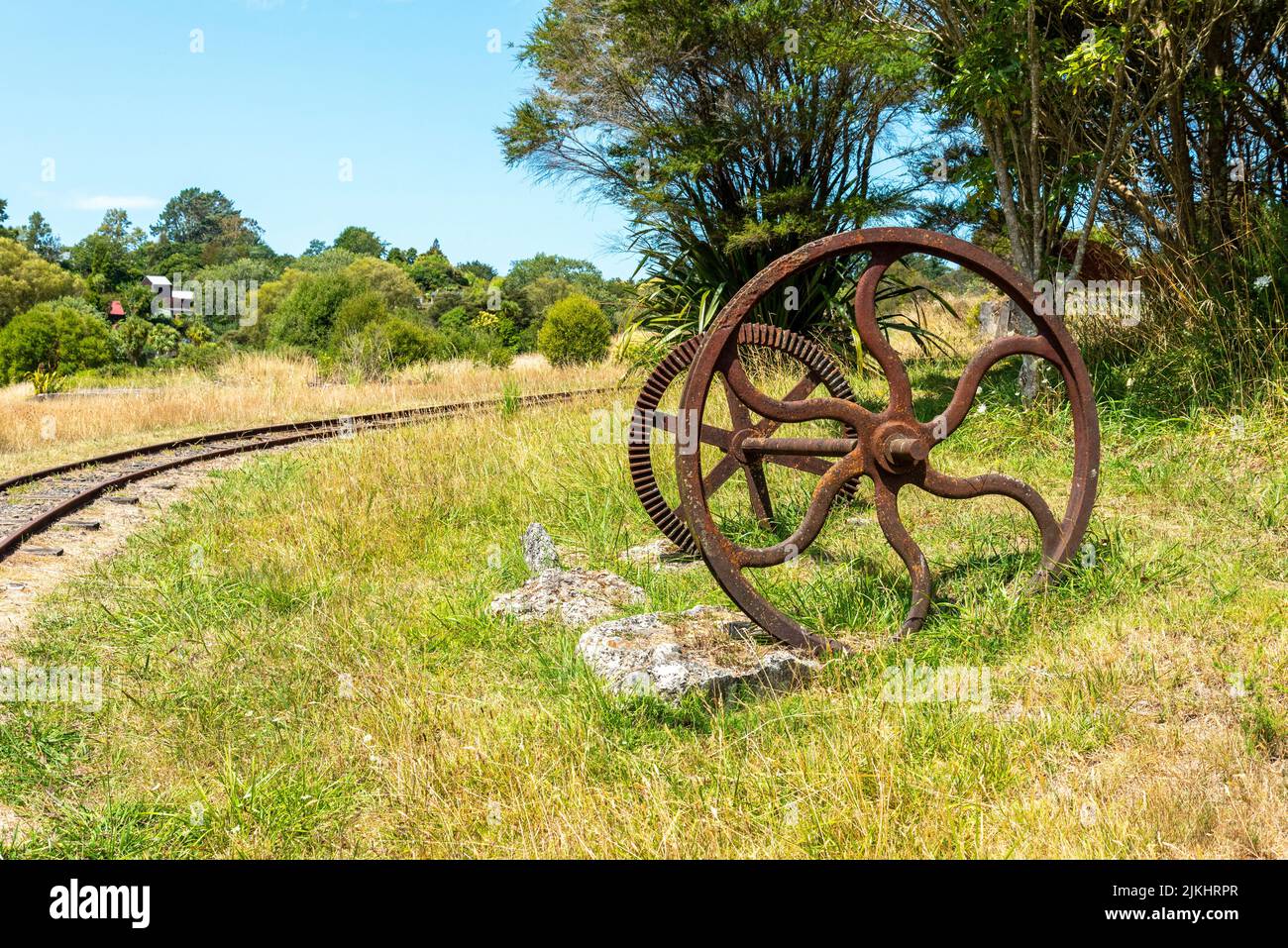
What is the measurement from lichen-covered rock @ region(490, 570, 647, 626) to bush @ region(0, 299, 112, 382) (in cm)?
2221

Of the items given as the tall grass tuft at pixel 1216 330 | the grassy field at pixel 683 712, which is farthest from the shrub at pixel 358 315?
the tall grass tuft at pixel 1216 330

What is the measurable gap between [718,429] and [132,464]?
7617mm

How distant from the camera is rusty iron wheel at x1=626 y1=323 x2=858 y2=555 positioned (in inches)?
194

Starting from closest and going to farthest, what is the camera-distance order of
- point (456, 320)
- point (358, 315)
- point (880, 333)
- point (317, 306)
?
point (880, 333) < point (358, 315) < point (317, 306) < point (456, 320)

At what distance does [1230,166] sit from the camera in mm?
8773

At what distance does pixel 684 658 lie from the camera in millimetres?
3777

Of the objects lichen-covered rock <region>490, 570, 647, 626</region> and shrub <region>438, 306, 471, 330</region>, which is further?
shrub <region>438, 306, 471, 330</region>

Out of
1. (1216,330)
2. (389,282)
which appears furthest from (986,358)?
(389,282)

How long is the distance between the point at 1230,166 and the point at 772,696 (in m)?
7.78

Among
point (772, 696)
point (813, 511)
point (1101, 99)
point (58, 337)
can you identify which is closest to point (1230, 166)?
point (1101, 99)

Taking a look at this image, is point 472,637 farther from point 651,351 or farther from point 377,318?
point 377,318

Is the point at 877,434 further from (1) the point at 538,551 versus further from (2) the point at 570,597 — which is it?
(1) the point at 538,551

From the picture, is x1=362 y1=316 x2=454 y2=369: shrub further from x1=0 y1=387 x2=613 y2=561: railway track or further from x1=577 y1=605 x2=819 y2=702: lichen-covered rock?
x1=577 y1=605 x2=819 y2=702: lichen-covered rock

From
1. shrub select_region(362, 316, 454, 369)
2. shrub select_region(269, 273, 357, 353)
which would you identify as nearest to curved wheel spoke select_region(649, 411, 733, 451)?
shrub select_region(362, 316, 454, 369)
